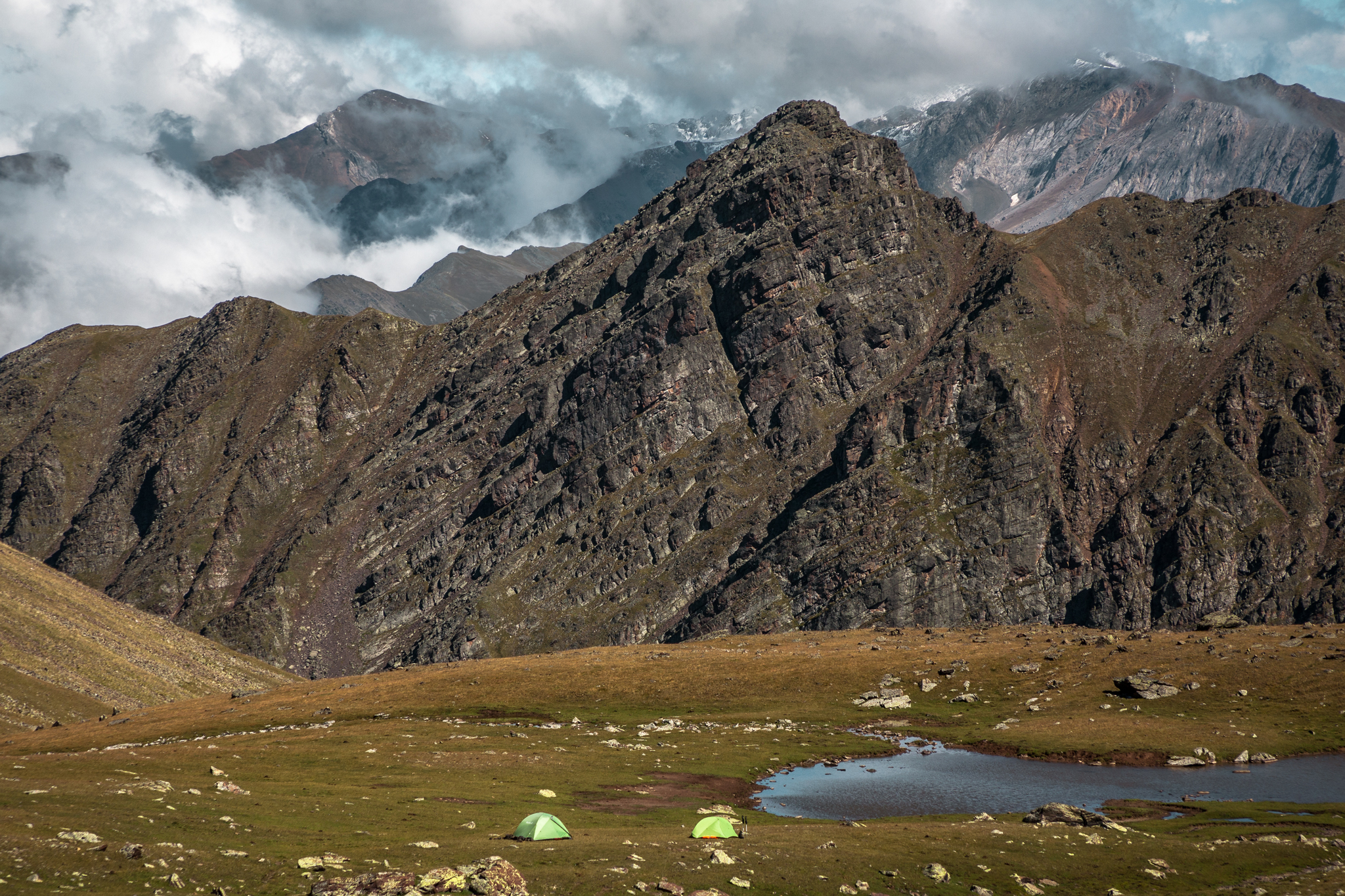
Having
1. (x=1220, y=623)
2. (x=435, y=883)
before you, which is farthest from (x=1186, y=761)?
(x=1220, y=623)

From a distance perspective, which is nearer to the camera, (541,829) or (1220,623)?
(541,829)

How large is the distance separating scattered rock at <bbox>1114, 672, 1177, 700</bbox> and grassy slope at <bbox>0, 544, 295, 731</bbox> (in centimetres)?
14281

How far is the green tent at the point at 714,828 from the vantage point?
197 feet

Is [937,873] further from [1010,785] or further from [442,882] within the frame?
[1010,785]

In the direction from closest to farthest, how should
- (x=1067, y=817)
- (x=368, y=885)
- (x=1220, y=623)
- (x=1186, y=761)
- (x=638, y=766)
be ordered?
1. (x=368, y=885)
2. (x=1067, y=817)
3. (x=1186, y=761)
4. (x=638, y=766)
5. (x=1220, y=623)

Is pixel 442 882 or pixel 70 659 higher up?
pixel 442 882

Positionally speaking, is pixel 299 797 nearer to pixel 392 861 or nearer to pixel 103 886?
pixel 392 861

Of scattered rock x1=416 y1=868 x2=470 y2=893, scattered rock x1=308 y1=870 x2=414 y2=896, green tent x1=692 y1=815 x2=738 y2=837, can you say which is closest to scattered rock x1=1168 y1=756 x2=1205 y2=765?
green tent x1=692 y1=815 x2=738 y2=837

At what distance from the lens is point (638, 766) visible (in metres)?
91.2

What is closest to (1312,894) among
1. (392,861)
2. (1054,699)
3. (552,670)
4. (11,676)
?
(392,861)

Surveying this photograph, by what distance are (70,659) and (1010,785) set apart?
149 meters

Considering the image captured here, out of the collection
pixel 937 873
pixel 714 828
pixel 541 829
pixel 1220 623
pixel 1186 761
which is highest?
pixel 1220 623

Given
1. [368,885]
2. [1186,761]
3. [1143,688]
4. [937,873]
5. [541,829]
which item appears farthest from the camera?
[1143,688]

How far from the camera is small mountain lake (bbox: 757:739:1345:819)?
77.3 m
